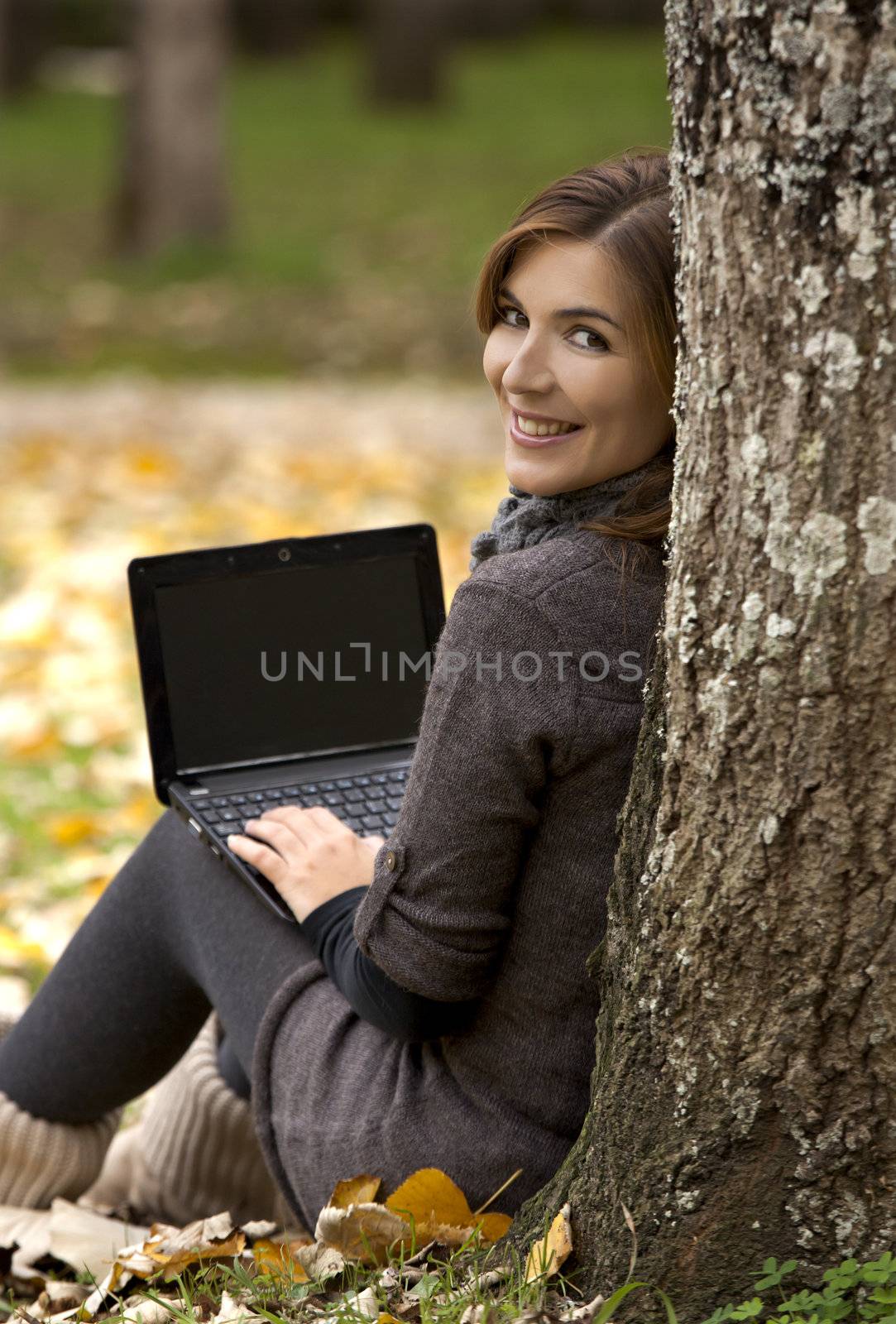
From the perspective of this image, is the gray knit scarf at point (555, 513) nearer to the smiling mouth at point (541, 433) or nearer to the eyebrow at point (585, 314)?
the smiling mouth at point (541, 433)

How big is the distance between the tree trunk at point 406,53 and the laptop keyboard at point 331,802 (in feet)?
55.5

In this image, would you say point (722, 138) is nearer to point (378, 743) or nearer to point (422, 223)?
point (378, 743)

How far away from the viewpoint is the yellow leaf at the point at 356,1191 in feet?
6.37

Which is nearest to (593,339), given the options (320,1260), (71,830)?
(320,1260)

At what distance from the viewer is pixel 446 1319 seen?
5.65 ft

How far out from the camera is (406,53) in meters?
18.0

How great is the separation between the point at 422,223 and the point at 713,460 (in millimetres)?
11961

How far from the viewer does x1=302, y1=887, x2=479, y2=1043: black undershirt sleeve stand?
188 centimetres

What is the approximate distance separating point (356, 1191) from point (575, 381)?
1.00 m

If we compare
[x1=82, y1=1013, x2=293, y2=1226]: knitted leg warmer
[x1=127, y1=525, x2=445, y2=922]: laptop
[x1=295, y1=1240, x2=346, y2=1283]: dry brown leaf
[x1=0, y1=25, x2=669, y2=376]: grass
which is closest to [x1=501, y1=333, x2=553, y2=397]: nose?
[x1=127, y1=525, x2=445, y2=922]: laptop

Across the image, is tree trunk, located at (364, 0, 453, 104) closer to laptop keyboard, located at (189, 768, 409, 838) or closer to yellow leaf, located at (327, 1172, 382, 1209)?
laptop keyboard, located at (189, 768, 409, 838)

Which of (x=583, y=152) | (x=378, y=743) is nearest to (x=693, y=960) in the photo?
(x=378, y=743)

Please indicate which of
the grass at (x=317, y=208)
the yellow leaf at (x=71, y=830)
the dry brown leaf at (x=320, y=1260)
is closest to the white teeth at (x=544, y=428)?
the dry brown leaf at (x=320, y=1260)

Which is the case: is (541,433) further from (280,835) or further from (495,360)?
(280,835)
